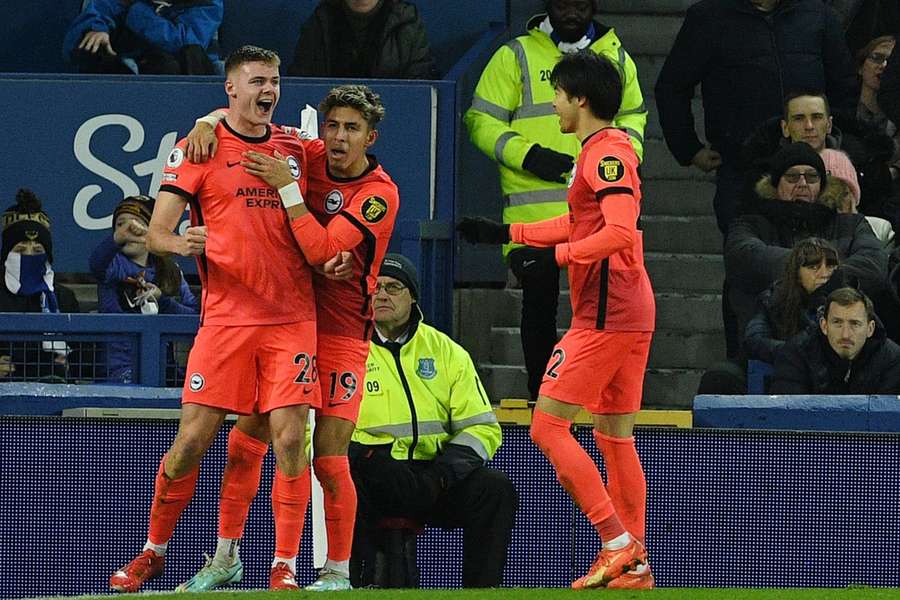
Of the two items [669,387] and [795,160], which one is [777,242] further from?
[669,387]

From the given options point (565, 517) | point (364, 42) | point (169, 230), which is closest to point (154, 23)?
point (364, 42)

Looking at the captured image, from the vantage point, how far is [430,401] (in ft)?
30.6

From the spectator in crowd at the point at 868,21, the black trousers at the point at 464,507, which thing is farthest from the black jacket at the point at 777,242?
the spectator in crowd at the point at 868,21

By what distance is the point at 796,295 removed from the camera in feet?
34.8

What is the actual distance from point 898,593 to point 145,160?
5.35 m

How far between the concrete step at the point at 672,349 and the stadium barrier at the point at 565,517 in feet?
10.8

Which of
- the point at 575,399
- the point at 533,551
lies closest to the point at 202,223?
the point at 575,399

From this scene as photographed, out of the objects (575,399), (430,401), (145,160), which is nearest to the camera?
(575,399)

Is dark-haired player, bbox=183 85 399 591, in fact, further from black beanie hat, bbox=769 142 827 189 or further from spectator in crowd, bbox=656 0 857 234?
spectator in crowd, bbox=656 0 857 234

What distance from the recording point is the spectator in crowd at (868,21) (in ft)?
44.7

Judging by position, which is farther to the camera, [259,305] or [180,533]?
[180,533]

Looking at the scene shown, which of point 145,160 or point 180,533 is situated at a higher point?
point 145,160

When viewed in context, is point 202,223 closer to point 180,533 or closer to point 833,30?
point 180,533

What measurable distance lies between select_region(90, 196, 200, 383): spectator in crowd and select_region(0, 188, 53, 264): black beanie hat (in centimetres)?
31
